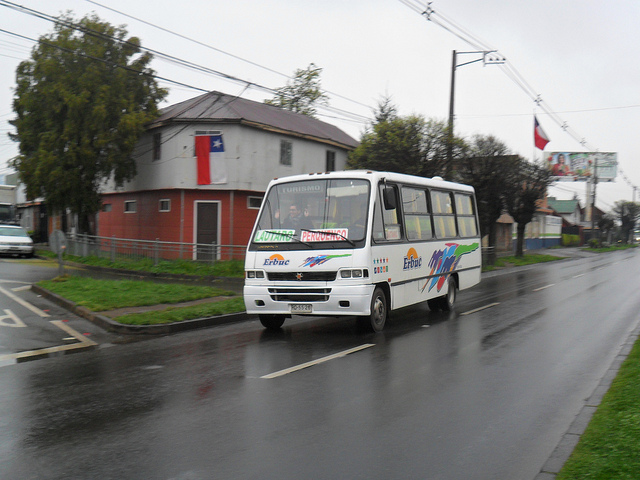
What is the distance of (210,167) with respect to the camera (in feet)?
83.1

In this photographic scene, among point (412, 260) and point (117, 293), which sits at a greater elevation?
point (412, 260)

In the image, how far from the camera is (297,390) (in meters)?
6.56

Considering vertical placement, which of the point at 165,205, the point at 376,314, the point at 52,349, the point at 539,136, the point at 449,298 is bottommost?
the point at 52,349

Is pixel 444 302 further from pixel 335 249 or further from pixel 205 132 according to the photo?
pixel 205 132

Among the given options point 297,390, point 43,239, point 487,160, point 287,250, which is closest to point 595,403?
point 297,390

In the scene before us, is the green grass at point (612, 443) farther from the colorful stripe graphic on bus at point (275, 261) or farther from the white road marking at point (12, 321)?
the white road marking at point (12, 321)

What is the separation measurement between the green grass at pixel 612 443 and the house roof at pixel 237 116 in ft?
63.3

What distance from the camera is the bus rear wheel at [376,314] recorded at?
10.1 metres

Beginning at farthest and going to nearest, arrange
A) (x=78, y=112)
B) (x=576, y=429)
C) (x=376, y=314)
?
1. (x=78, y=112)
2. (x=376, y=314)
3. (x=576, y=429)

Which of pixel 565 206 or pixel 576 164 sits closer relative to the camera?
pixel 576 164

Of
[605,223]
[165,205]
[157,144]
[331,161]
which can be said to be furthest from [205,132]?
[605,223]

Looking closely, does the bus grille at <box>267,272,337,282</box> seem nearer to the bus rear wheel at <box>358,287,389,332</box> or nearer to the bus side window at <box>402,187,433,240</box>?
the bus rear wheel at <box>358,287,389,332</box>

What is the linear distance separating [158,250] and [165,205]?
13.7 feet

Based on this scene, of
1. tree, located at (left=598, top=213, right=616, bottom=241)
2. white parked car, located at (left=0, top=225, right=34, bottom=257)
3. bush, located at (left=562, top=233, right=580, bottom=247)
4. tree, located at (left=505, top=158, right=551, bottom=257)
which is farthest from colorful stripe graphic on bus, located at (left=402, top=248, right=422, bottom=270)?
tree, located at (left=598, top=213, right=616, bottom=241)
